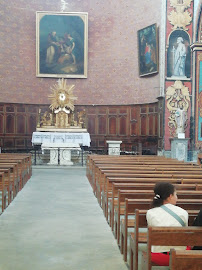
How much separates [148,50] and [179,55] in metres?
2.22

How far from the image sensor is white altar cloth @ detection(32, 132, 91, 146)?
51.1 feet

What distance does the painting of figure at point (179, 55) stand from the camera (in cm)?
1645

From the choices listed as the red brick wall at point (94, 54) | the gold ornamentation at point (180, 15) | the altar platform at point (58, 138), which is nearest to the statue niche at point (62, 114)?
the altar platform at point (58, 138)

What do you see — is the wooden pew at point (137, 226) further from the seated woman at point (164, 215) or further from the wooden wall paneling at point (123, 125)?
the wooden wall paneling at point (123, 125)

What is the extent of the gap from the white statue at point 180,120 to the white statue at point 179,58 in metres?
1.79

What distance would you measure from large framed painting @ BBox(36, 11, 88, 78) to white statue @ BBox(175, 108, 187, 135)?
628cm

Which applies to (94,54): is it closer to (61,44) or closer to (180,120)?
(61,44)

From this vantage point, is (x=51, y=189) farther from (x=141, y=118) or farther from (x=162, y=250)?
(x=141, y=118)

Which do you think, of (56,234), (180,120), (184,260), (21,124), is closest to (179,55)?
(180,120)

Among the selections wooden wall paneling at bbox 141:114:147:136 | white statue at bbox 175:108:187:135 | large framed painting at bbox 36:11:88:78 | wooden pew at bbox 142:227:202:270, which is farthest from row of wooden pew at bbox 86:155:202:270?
large framed painting at bbox 36:11:88:78

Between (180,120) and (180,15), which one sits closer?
(180,120)

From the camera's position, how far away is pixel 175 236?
2.60 m

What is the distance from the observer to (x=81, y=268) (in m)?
3.80

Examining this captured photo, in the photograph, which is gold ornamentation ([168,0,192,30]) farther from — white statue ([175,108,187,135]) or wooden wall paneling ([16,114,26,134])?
wooden wall paneling ([16,114,26,134])
